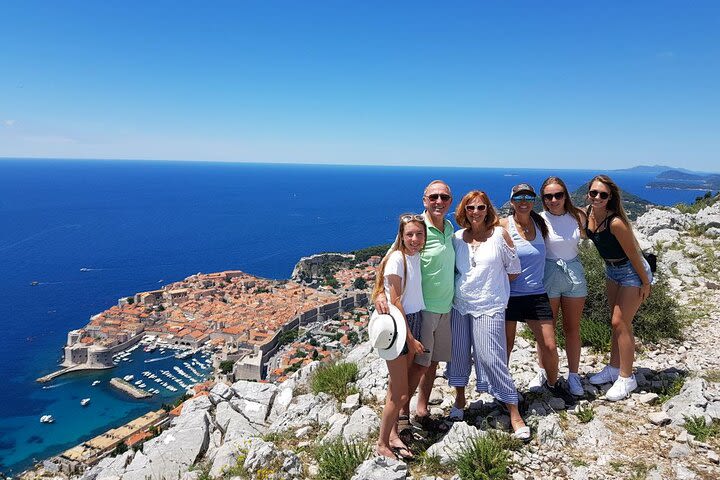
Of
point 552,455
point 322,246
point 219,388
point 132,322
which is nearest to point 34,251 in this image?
point 132,322

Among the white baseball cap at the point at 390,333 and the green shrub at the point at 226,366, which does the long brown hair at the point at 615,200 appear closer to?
the white baseball cap at the point at 390,333

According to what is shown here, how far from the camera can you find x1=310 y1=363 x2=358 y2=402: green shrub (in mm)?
4977

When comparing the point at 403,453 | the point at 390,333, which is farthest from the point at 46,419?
the point at 390,333

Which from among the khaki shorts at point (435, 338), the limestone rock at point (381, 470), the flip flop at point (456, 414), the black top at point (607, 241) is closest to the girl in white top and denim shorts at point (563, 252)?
the black top at point (607, 241)

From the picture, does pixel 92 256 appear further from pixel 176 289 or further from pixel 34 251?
pixel 176 289

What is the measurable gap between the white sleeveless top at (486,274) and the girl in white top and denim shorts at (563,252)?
0.58m

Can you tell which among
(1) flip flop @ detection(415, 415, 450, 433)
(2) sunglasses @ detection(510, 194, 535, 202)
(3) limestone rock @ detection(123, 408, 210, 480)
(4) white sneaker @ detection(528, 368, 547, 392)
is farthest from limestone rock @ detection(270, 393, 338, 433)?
(2) sunglasses @ detection(510, 194, 535, 202)

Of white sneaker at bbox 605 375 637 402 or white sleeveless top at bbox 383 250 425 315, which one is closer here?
white sleeveless top at bbox 383 250 425 315

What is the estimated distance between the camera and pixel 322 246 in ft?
260

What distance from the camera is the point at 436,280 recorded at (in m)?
3.28

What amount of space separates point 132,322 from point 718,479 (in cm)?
4565

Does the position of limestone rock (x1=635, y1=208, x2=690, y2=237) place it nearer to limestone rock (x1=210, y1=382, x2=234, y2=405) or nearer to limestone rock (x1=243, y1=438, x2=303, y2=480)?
limestone rock (x1=210, y1=382, x2=234, y2=405)

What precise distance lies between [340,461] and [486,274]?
6.45 feet

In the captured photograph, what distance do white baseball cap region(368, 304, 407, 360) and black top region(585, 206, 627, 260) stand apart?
2055mm
